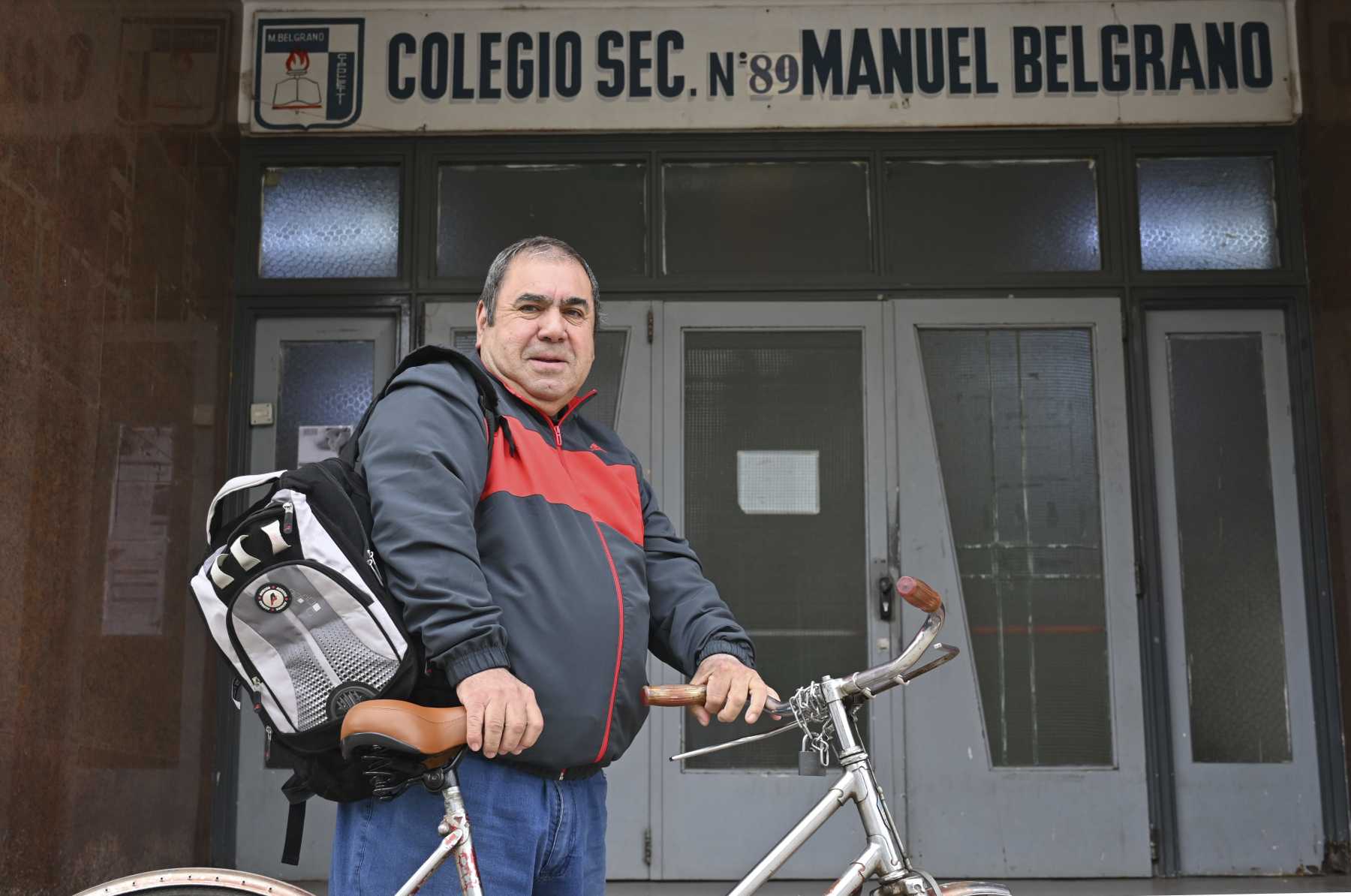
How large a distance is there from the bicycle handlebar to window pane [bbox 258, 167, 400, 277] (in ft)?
13.7

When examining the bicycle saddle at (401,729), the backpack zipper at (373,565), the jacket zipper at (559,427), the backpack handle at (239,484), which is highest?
the jacket zipper at (559,427)

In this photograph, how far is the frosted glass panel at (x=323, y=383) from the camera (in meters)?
5.91

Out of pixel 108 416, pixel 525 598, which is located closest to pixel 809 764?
pixel 525 598

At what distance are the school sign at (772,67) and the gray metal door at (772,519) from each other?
3.07ft

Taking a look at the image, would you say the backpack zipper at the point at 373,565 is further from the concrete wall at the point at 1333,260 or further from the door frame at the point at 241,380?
the concrete wall at the point at 1333,260

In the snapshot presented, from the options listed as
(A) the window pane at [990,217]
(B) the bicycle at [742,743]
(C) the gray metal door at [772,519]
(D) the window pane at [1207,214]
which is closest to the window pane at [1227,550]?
(D) the window pane at [1207,214]

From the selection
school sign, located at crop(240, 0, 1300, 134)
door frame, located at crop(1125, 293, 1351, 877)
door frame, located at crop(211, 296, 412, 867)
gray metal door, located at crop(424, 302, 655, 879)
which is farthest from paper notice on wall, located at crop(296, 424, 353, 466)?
door frame, located at crop(1125, 293, 1351, 877)

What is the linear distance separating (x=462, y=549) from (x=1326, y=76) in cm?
507

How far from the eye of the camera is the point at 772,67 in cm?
607

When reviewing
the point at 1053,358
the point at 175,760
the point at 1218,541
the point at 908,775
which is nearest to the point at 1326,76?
the point at 1053,358

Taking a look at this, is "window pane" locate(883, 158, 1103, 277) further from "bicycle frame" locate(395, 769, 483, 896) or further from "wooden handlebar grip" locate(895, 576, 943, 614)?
"bicycle frame" locate(395, 769, 483, 896)

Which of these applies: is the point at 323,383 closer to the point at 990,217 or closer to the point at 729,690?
the point at 990,217

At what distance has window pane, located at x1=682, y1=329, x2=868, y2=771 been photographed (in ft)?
18.6

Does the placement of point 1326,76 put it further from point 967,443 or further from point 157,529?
point 157,529
